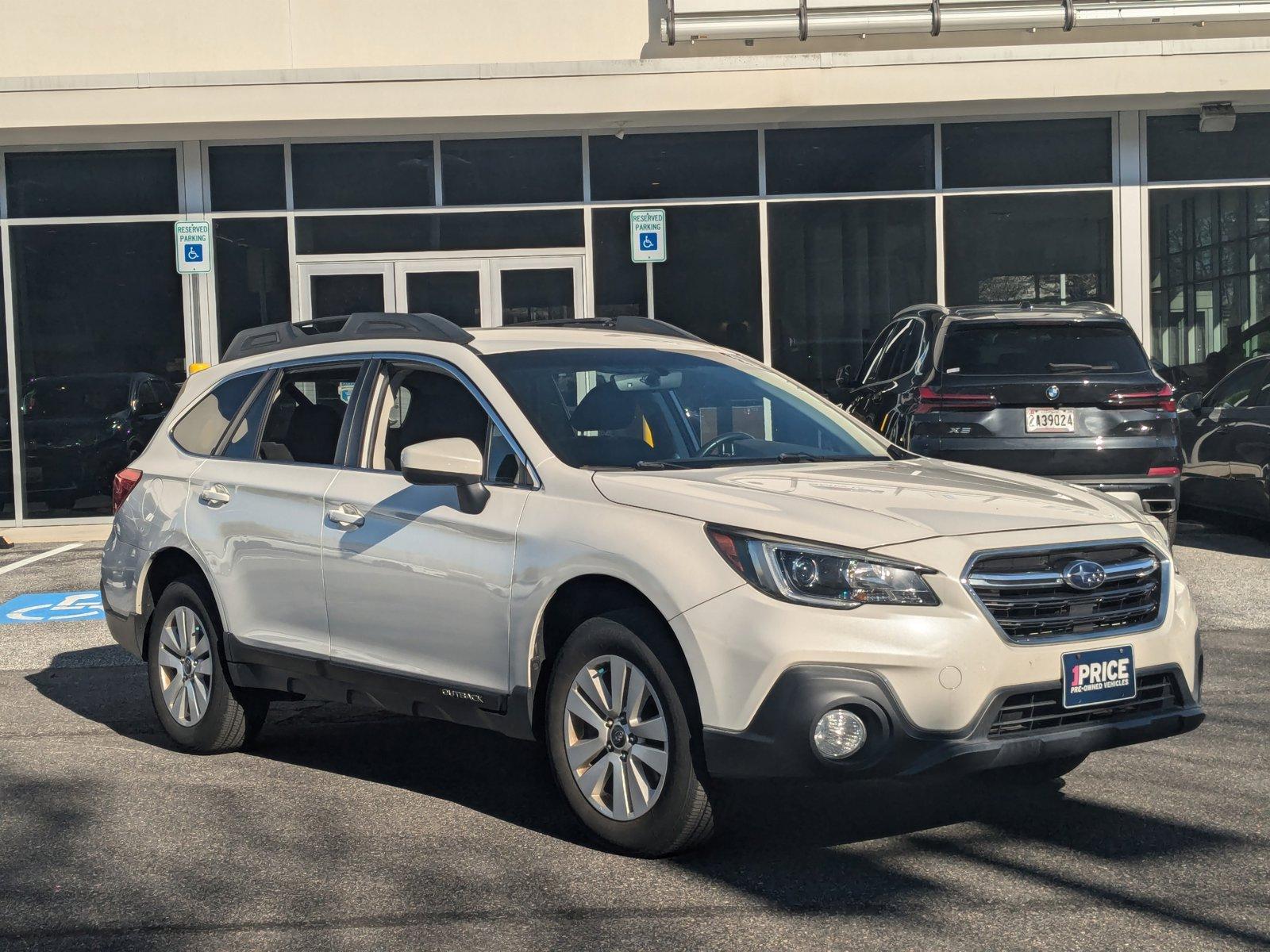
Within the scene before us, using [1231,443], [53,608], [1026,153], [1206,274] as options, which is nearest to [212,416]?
[53,608]

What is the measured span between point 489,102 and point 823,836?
1198 centimetres

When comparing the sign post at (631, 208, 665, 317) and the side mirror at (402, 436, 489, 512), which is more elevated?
the sign post at (631, 208, 665, 317)

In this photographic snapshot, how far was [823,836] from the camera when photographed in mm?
5305

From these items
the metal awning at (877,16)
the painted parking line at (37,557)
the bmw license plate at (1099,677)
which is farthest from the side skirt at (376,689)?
the metal awning at (877,16)

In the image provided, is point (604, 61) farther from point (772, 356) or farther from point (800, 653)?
point (800, 653)

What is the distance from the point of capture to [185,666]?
6914 mm

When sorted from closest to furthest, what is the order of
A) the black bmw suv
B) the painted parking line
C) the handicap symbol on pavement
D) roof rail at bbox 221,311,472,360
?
roof rail at bbox 221,311,472,360 < the black bmw suv < the handicap symbol on pavement < the painted parking line

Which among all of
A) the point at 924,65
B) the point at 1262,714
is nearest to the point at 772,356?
the point at 924,65

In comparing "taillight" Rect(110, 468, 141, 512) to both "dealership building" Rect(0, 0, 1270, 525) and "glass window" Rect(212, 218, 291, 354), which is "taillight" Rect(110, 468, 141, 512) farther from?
"glass window" Rect(212, 218, 291, 354)

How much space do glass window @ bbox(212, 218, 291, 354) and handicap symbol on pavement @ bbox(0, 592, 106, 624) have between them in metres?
5.43

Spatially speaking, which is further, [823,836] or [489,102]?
[489,102]

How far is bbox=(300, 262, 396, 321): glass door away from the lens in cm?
1719

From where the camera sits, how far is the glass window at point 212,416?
7.04 metres

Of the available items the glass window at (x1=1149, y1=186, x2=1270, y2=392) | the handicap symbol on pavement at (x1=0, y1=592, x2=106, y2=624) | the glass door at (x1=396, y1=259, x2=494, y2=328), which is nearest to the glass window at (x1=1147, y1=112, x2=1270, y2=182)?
the glass window at (x1=1149, y1=186, x2=1270, y2=392)
